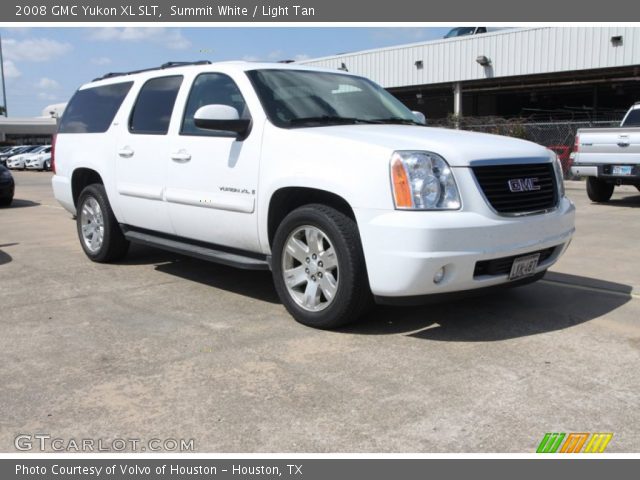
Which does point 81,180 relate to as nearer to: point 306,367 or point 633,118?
point 306,367

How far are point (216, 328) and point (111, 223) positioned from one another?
2.58 metres

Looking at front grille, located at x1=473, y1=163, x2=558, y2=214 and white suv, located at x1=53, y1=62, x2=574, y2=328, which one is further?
front grille, located at x1=473, y1=163, x2=558, y2=214

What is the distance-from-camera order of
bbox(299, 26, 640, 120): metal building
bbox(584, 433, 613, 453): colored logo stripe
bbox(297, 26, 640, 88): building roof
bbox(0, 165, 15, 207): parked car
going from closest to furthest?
bbox(584, 433, 613, 453): colored logo stripe
bbox(0, 165, 15, 207): parked car
bbox(297, 26, 640, 88): building roof
bbox(299, 26, 640, 120): metal building

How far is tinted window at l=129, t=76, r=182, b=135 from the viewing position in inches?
232

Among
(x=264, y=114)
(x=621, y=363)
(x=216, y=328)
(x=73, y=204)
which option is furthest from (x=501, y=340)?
(x=73, y=204)

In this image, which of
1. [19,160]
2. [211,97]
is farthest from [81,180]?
[19,160]

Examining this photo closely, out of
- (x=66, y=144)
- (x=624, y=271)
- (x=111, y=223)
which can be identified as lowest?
(x=624, y=271)

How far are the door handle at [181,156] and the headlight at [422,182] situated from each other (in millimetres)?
2070

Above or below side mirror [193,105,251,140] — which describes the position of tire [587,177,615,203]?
below

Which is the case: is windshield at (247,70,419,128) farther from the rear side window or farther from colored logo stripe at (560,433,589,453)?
colored logo stripe at (560,433,589,453)

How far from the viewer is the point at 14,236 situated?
30.2ft

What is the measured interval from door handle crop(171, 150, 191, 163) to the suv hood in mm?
1223

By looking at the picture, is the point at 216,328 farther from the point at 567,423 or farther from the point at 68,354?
the point at 567,423

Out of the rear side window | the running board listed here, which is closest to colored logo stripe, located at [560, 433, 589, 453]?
the running board
